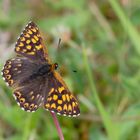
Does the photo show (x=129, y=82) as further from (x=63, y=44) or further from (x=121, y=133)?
(x=63, y=44)

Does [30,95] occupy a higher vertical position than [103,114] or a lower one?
higher

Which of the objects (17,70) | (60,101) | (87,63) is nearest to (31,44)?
(17,70)

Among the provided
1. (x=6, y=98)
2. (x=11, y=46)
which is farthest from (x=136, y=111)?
(x=11, y=46)

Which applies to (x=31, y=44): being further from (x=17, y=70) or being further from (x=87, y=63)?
(x=87, y=63)

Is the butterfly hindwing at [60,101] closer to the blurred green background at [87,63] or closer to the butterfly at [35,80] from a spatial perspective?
the butterfly at [35,80]

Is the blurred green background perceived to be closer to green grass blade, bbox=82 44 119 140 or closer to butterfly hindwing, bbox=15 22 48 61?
green grass blade, bbox=82 44 119 140

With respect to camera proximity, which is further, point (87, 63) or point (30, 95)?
point (87, 63)

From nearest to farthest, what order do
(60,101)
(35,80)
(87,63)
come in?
(60,101) < (35,80) < (87,63)

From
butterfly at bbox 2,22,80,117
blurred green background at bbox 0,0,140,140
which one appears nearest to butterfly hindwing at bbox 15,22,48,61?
butterfly at bbox 2,22,80,117
